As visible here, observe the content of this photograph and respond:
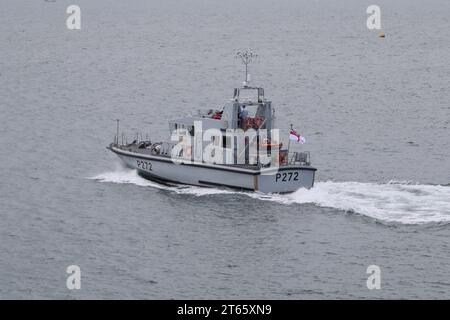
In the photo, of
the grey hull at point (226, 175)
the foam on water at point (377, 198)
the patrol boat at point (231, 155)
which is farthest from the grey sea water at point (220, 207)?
the patrol boat at point (231, 155)

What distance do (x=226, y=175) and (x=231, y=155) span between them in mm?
1417

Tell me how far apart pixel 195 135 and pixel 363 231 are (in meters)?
15.6

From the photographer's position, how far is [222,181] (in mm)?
67812

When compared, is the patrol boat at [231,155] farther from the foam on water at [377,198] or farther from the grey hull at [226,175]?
the foam on water at [377,198]

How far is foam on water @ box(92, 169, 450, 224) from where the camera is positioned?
61438 millimetres

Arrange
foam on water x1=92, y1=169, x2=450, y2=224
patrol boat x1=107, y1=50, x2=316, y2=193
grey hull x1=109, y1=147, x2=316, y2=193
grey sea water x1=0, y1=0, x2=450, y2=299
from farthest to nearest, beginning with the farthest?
patrol boat x1=107, y1=50, x2=316, y2=193 < grey hull x1=109, y1=147, x2=316, y2=193 < foam on water x1=92, y1=169, x2=450, y2=224 < grey sea water x1=0, y1=0, x2=450, y2=299

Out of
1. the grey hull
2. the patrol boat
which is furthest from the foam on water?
the patrol boat

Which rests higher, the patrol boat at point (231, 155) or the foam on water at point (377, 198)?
the patrol boat at point (231, 155)

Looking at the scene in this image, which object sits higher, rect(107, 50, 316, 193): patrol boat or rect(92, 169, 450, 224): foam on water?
rect(107, 50, 316, 193): patrol boat

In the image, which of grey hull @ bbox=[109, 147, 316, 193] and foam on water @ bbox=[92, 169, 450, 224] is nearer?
foam on water @ bbox=[92, 169, 450, 224]

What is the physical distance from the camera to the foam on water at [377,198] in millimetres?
61438

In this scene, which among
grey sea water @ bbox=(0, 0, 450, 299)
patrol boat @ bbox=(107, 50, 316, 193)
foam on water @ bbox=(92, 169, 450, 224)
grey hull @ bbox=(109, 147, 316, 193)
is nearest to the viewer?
grey sea water @ bbox=(0, 0, 450, 299)

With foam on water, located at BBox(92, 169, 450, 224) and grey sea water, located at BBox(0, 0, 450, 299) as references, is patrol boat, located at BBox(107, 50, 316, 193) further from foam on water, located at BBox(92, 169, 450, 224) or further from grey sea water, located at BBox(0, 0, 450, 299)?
grey sea water, located at BBox(0, 0, 450, 299)

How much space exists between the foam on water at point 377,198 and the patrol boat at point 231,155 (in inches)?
27.5
